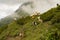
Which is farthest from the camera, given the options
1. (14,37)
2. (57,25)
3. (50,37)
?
(14,37)

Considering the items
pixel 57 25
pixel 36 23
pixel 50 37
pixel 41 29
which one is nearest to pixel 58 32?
pixel 50 37

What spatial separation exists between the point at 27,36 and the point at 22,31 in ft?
19.0

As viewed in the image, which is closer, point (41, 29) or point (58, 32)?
point (58, 32)

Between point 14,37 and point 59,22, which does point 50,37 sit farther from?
point 14,37

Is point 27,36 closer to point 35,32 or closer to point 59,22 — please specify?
point 35,32

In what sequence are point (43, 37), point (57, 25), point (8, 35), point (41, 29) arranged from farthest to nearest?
point (8, 35) < point (41, 29) < point (57, 25) < point (43, 37)

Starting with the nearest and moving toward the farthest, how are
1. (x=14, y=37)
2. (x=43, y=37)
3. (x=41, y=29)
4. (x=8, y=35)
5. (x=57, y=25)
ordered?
(x=43, y=37) → (x=57, y=25) → (x=41, y=29) → (x=14, y=37) → (x=8, y=35)

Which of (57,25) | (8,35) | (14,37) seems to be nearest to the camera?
(57,25)

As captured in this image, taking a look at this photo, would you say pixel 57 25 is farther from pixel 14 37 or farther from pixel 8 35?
pixel 8 35

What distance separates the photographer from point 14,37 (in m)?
62.8

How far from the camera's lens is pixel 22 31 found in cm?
6356

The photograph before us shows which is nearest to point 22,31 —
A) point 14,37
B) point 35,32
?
point 14,37

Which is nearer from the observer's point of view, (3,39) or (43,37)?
(43,37)

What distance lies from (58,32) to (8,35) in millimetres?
25510
